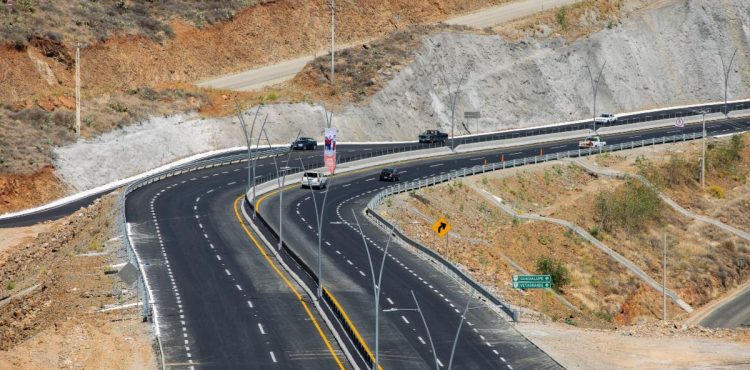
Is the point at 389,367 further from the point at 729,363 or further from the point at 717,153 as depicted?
the point at 717,153

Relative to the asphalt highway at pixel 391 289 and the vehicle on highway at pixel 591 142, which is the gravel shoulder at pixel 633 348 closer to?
the asphalt highway at pixel 391 289

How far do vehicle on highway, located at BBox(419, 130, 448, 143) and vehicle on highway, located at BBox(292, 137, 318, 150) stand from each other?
11.8 m

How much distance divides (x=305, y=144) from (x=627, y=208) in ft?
107

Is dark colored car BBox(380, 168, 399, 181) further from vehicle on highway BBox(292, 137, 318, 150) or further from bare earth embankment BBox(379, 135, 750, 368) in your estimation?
vehicle on highway BBox(292, 137, 318, 150)

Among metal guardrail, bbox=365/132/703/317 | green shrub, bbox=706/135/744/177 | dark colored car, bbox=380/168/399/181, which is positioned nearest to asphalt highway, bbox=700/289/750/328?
metal guardrail, bbox=365/132/703/317

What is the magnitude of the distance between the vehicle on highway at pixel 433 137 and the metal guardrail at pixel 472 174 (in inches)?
462

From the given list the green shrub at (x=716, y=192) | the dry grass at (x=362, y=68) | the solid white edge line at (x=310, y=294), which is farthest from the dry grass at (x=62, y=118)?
the green shrub at (x=716, y=192)

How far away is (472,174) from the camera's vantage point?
11669 cm

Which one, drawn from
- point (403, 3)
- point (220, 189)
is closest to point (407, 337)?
point (220, 189)

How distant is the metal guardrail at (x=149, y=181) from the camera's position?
6981 cm

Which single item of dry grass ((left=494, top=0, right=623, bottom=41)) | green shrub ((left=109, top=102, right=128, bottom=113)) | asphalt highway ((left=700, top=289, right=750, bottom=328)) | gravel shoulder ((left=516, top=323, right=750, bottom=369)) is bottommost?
asphalt highway ((left=700, top=289, right=750, bottom=328))

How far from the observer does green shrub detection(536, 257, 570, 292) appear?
93.1m

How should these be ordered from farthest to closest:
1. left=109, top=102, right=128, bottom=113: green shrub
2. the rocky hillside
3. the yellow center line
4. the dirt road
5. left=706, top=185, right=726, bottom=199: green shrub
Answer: the dirt road → the rocky hillside → left=706, top=185, right=726, bottom=199: green shrub → left=109, top=102, right=128, bottom=113: green shrub → the yellow center line

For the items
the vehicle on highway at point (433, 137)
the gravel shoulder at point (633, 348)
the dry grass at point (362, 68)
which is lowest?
the gravel shoulder at point (633, 348)
